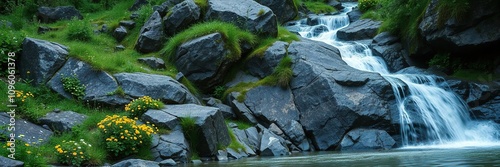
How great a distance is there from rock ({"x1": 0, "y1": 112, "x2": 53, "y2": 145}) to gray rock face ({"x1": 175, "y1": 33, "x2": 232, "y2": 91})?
5560 millimetres

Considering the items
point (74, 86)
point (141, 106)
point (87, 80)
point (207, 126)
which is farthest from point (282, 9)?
point (207, 126)

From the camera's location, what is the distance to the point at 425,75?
17391mm

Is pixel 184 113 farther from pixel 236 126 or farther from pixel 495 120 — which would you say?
pixel 495 120

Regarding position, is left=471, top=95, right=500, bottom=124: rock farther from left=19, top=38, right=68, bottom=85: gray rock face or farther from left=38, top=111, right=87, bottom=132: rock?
left=19, top=38, right=68, bottom=85: gray rock face

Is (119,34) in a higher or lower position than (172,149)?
lower

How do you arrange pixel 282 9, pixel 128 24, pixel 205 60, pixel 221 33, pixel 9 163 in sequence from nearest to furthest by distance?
pixel 9 163
pixel 205 60
pixel 221 33
pixel 128 24
pixel 282 9

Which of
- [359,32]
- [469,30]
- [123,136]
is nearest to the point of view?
[123,136]

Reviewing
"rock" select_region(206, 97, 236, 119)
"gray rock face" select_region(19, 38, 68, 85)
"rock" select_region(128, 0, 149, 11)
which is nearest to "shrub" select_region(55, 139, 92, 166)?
"gray rock face" select_region(19, 38, 68, 85)

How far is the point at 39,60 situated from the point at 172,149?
574cm

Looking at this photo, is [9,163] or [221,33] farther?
[221,33]

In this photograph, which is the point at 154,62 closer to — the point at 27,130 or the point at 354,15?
the point at 27,130

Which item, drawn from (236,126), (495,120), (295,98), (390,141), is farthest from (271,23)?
(495,120)

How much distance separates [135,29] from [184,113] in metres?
8.73

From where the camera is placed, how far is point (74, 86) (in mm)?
14812
